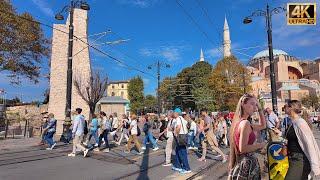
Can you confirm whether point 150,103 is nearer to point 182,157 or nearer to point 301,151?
point 182,157

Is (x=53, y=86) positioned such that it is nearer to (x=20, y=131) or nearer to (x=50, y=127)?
(x=20, y=131)

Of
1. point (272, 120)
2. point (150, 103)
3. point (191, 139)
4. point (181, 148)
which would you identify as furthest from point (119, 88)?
point (181, 148)

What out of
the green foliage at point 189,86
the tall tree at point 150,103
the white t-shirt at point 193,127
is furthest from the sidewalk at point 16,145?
the tall tree at point 150,103

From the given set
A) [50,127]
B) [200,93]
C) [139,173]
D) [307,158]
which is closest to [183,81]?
[200,93]

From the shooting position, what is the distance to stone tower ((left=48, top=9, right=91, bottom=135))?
156 ft

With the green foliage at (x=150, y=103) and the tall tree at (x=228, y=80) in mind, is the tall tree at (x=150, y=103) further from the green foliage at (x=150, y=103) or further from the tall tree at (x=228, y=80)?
the tall tree at (x=228, y=80)

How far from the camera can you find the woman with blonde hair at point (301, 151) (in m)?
5.46

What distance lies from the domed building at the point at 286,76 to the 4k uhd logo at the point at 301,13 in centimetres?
8942

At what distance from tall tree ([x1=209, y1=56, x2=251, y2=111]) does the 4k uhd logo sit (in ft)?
147

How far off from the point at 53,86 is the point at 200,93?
32.3m

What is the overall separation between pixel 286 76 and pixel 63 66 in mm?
101420

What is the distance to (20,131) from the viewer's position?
98.9ft

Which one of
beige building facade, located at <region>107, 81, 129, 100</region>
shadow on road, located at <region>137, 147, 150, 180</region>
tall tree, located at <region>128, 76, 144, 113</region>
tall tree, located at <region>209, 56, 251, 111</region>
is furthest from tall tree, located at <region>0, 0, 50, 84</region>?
beige building facade, located at <region>107, 81, 129, 100</region>

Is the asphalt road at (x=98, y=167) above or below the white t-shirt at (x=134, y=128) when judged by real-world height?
below
